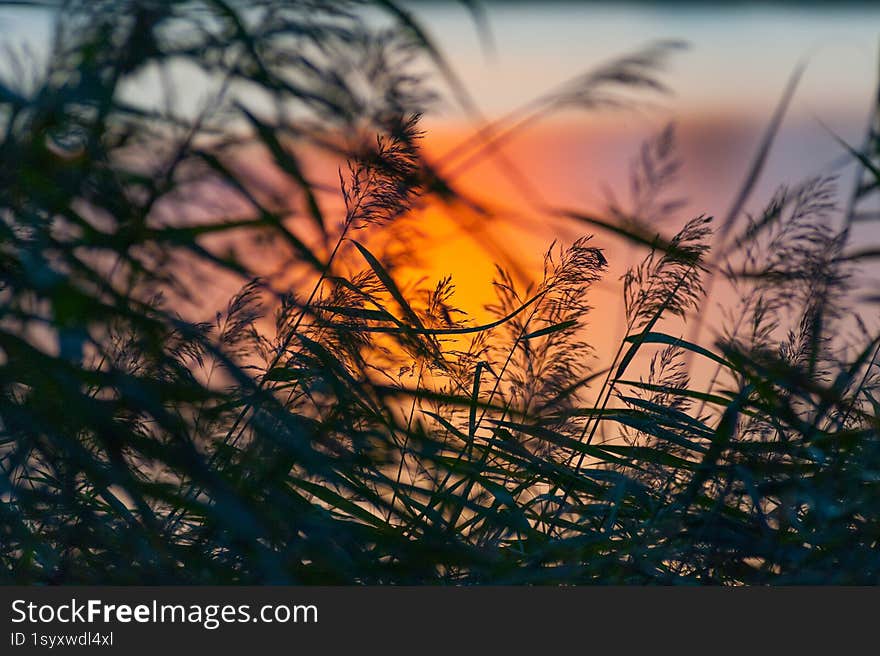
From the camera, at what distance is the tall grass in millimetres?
1298

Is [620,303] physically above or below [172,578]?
above

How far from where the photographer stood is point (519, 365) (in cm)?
148

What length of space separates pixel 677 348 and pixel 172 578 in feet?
2.54

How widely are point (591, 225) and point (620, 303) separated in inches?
8.0

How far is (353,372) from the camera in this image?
139cm

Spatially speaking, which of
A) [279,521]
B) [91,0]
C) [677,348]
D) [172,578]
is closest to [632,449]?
[677,348]

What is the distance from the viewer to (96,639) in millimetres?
1258

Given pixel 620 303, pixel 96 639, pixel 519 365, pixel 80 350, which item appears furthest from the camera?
pixel 620 303

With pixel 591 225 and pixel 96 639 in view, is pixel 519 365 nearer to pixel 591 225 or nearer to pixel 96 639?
pixel 591 225

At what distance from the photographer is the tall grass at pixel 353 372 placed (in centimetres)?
130

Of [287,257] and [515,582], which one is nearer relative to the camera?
[515,582]

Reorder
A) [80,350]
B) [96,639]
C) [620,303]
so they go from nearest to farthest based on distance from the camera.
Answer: [96,639], [80,350], [620,303]

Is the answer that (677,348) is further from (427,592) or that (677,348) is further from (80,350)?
(80,350)

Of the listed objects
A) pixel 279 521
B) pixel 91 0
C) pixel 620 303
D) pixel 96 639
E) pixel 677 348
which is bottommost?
pixel 96 639
